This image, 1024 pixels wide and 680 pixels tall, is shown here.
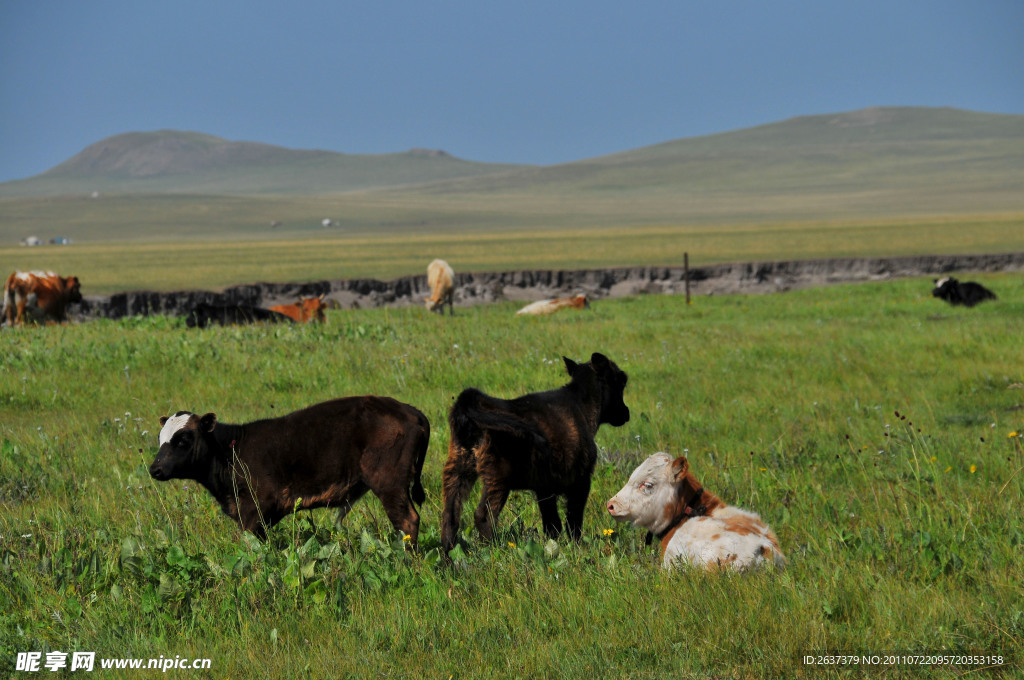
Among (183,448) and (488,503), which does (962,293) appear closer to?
(488,503)

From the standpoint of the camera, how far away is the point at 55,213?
491 feet

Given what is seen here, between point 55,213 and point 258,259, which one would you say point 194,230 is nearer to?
point 55,213

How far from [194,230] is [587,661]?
435 feet

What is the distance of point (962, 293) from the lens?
2494cm

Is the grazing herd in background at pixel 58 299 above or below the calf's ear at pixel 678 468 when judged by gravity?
below

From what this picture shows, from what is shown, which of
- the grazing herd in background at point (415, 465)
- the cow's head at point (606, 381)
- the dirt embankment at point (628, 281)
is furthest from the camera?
the dirt embankment at point (628, 281)

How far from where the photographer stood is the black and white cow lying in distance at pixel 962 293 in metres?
24.7

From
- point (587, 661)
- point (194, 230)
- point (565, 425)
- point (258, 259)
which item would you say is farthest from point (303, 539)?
point (194, 230)

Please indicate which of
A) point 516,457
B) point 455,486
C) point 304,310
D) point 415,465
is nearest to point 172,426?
point 415,465

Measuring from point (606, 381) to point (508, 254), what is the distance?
54310 mm

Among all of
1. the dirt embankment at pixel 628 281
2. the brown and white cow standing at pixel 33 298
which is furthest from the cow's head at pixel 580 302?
the brown and white cow standing at pixel 33 298

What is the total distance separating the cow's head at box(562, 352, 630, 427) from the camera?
6730 mm

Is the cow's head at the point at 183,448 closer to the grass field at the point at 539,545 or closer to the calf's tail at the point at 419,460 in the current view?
the grass field at the point at 539,545

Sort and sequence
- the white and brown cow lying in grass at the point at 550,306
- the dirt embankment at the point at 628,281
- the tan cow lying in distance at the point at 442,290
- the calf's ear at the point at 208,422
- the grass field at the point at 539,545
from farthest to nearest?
the dirt embankment at the point at 628,281 < the tan cow lying in distance at the point at 442,290 < the white and brown cow lying in grass at the point at 550,306 < the calf's ear at the point at 208,422 < the grass field at the point at 539,545
